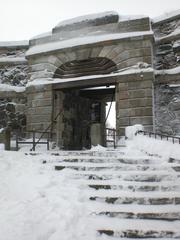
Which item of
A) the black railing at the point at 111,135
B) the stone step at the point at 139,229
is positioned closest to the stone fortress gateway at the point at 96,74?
the black railing at the point at 111,135

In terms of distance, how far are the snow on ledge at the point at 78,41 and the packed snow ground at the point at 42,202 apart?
756 cm

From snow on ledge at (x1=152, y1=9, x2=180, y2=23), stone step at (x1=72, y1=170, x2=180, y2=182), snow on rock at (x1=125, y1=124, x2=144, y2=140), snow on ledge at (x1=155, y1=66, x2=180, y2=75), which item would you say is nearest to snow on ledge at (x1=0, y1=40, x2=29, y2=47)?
snow on ledge at (x1=152, y1=9, x2=180, y2=23)

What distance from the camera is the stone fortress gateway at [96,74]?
13.3 m

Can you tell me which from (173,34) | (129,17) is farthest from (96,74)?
(173,34)

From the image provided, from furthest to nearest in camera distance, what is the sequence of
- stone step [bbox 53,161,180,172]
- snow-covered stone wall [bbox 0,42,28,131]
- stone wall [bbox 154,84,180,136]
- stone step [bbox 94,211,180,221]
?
snow-covered stone wall [bbox 0,42,28,131]
stone wall [bbox 154,84,180,136]
stone step [bbox 53,161,180,172]
stone step [bbox 94,211,180,221]

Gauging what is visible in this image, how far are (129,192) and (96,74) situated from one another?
31.8 ft

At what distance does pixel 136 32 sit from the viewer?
1381 centimetres

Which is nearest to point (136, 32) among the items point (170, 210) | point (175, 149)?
point (175, 149)

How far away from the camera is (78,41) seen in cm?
1474

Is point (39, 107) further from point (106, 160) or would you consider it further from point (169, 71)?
point (106, 160)

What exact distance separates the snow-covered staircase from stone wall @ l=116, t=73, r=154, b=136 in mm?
5096

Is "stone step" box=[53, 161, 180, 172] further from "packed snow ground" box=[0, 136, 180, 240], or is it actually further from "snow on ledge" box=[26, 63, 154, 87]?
"snow on ledge" box=[26, 63, 154, 87]

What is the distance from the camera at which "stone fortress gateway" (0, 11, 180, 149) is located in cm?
1331

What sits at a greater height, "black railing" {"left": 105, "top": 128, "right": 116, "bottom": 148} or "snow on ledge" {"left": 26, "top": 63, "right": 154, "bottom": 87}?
"snow on ledge" {"left": 26, "top": 63, "right": 154, "bottom": 87}
